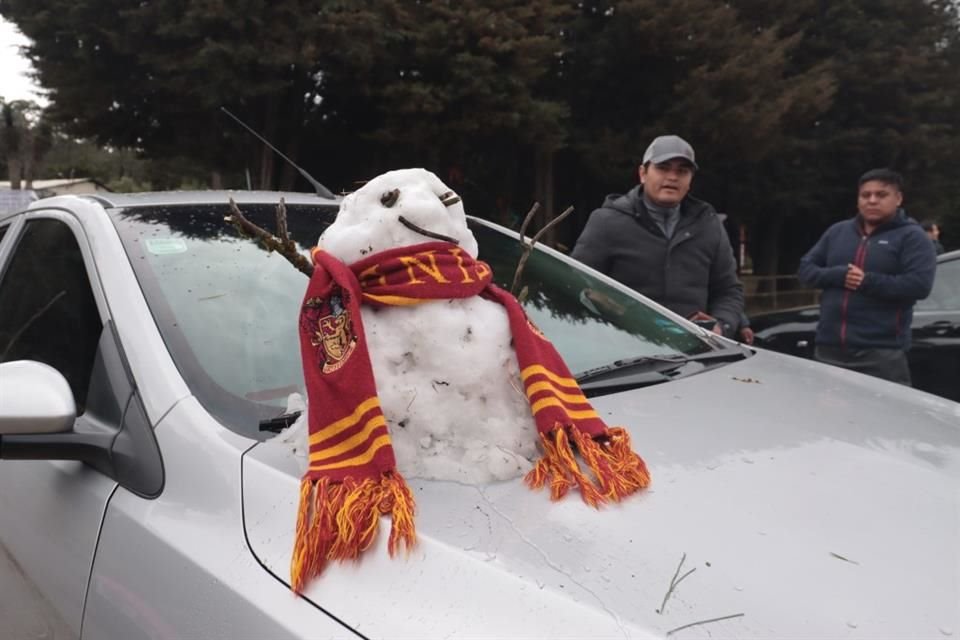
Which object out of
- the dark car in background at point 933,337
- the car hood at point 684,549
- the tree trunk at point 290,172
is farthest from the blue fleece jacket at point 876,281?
the tree trunk at point 290,172

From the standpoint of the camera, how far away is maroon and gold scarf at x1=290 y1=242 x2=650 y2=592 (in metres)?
1.13

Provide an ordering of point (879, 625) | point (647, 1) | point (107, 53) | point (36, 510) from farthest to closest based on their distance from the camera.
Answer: point (647, 1) < point (107, 53) < point (36, 510) < point (879, 625)

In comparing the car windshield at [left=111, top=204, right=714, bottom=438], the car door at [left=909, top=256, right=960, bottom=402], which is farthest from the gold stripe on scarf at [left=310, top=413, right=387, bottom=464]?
the car door at [left=909, top=256, right=960, bottom=402]

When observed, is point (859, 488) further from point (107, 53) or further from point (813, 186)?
point (813, 186)

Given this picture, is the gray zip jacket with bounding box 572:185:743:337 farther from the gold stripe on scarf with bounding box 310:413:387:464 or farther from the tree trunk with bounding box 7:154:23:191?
the tree trunk with bounding box 7:154:23:191

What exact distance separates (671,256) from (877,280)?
1.09 meters

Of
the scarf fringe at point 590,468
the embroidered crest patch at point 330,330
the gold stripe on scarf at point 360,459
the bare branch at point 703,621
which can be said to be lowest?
the bare branch at point 703,621

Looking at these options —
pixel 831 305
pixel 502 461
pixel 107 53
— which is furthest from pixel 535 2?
pixel 502 461

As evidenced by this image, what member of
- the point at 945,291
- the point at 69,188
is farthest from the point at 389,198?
the point at 69,188

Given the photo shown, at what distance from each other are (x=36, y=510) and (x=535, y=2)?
448 inches

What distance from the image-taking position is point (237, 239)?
193cm

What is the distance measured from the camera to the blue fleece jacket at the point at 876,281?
358 cm

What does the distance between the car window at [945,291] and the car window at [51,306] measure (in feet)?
16.0

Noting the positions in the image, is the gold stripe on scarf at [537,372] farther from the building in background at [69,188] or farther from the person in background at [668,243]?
the person in background at [668,243]
